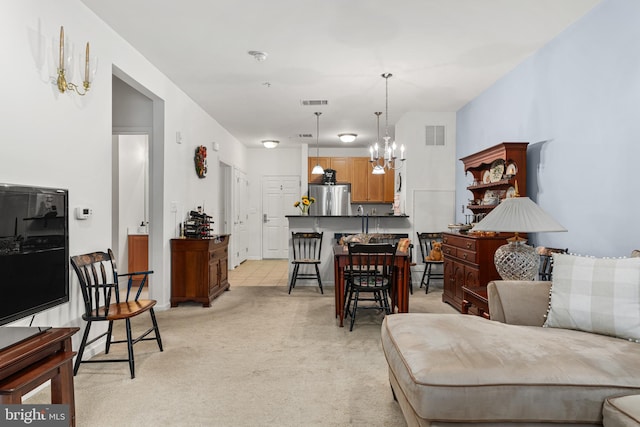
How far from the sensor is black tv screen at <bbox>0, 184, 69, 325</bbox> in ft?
6.75

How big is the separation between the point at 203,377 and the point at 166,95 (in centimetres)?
326

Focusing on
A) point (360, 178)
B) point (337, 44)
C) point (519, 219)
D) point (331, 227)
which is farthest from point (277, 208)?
point (519, 219)

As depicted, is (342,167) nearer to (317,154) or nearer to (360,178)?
(360,178)

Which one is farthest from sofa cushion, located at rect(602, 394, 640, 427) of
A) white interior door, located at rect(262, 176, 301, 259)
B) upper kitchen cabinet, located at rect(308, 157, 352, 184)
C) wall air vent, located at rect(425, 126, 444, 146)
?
white interior door, located at rect(262, 176, 301, 259)

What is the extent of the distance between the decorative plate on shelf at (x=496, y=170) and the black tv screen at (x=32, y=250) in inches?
160

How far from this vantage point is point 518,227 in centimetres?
268

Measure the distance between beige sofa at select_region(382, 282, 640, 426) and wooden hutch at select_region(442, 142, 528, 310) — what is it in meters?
2.20

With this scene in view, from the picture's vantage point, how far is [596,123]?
3.11 m

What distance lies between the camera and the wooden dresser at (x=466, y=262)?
4148 mm

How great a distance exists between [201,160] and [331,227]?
2.14 meters

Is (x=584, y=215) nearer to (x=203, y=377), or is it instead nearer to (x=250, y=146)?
(x=203, y=377)

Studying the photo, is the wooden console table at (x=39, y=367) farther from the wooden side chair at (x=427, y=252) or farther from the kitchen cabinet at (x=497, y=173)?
the wooden side chair at (x=427, y=252)

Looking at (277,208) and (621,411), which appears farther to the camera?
(277,208)

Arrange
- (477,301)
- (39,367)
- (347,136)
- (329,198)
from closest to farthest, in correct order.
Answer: (39,367) → (477,301) → (347,136) → (329,198)
